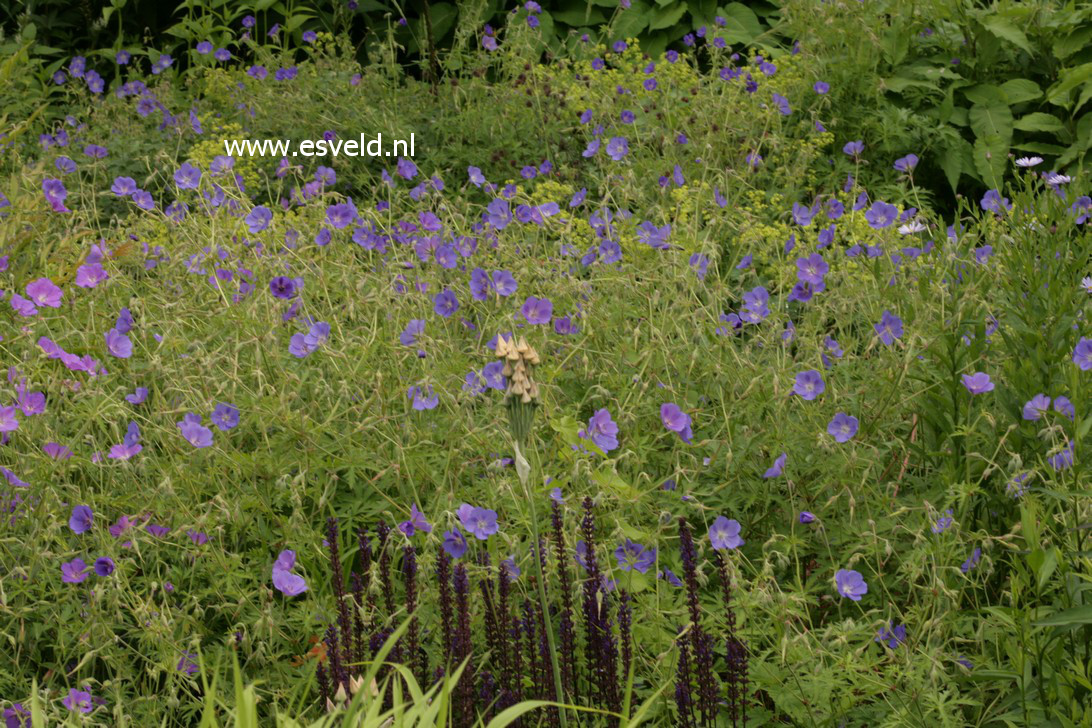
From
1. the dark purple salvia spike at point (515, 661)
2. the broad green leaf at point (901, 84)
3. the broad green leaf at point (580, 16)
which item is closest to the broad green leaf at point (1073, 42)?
the broad green leaf at point (901, 84)

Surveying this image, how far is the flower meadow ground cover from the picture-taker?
2219 millimetres

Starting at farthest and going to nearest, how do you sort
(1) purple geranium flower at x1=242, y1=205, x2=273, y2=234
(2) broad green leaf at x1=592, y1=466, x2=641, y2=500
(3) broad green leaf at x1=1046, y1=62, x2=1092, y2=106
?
(3) broad green leaf at x1=1046, y1=62, x2=1092, y2=106, (1) purple geranium flower at x1=242, y1=205, x2=273, y2=234, (2) broad green leaf at x1=592, y1=466, x2=641, y2=500

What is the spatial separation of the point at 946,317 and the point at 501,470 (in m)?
1.20

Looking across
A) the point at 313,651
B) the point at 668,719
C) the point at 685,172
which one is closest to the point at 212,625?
the point at 313,651

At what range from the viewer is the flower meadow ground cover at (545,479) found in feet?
7.28

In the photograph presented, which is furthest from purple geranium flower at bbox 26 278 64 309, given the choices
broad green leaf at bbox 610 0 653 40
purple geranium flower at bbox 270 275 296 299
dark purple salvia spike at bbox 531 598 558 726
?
broad green leaf at bbox 610 0 653 40

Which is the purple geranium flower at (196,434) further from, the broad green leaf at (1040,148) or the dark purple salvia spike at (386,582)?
the broad green leaf at (1040,148)

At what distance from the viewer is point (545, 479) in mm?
2707

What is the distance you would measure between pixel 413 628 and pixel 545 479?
2.08ft

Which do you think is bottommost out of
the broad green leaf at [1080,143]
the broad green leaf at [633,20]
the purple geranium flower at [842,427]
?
the broad green leaf at [633,20]

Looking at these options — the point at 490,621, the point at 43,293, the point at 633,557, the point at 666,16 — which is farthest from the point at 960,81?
the point at 490,621

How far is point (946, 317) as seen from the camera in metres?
2.99

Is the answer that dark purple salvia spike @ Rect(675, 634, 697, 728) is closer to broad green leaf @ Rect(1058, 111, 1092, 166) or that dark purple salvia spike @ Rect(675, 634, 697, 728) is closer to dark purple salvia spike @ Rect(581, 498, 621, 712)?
dark purple salvia spike @ Rect(581, 498, 621, 712)

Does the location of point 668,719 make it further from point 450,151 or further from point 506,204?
point 450,151
